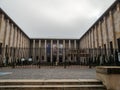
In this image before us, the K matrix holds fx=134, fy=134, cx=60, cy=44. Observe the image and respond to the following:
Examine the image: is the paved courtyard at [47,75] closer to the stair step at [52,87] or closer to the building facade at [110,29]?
the stair step at [52,87]

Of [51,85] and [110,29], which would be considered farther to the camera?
[110,29]

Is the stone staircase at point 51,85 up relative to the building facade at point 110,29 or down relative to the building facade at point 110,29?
down

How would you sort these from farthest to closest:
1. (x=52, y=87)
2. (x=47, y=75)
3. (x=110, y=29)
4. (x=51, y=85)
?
(x=110, y=29), (x=47, y=75), (x=51, y=85), (x=52, y=87)

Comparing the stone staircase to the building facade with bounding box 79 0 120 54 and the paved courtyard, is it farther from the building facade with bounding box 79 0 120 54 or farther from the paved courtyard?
the building facade with bounding box 79 0 120 54

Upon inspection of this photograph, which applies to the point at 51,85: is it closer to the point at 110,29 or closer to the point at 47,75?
the point at 47,75

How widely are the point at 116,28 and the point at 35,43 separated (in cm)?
3450

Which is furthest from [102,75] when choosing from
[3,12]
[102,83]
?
[3,12]

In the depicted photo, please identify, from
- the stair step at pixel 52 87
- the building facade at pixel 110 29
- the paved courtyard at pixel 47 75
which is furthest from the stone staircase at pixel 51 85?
the building facade at pixel 110 29

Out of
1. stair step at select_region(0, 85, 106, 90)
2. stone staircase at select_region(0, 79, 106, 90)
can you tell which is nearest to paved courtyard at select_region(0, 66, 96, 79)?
stone staircase at select_region(0, 79, 106, 90)

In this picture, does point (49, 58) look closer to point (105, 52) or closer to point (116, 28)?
point (105, 52)

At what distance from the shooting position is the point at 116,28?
2002cm

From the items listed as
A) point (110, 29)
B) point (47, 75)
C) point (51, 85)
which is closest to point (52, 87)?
point (51, 85)

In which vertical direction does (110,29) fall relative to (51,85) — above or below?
above

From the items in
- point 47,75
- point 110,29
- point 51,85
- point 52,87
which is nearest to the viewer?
point 52,87
